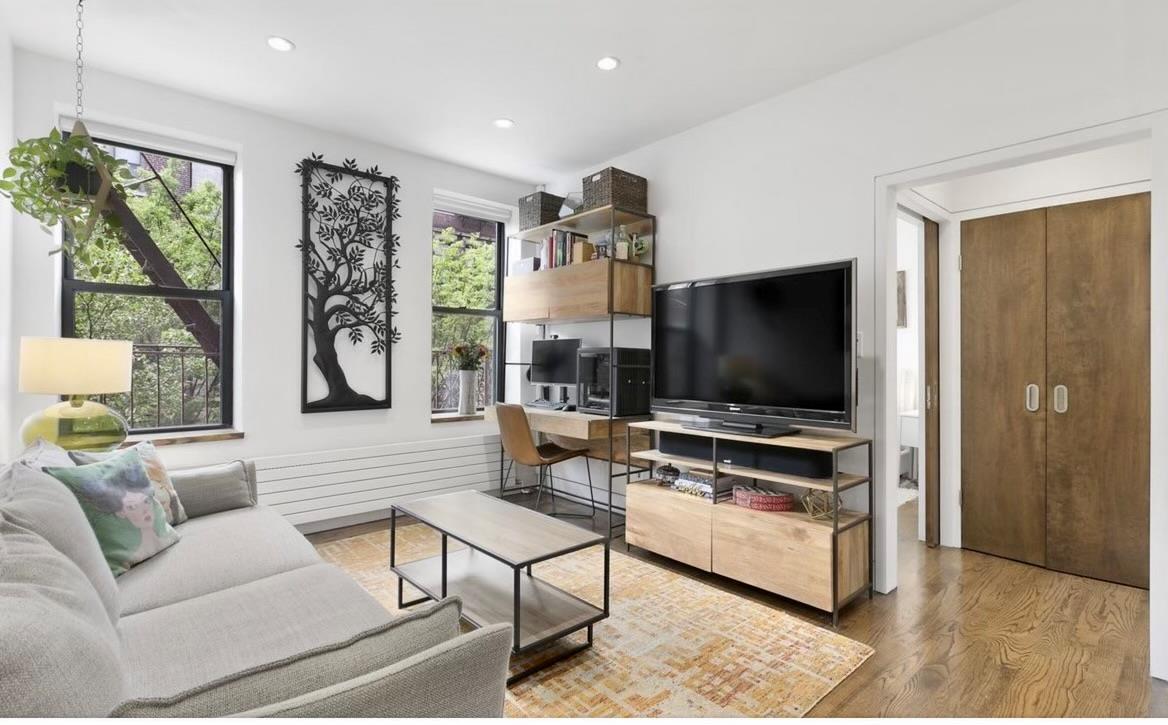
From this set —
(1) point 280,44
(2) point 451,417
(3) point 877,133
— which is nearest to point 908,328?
(3) point 877,133

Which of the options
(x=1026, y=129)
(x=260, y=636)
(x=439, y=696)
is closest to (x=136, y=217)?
(x=260, y=636)

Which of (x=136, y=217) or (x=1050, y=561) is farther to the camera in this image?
(x=136, y=217)

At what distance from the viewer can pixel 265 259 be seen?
3.51 meters

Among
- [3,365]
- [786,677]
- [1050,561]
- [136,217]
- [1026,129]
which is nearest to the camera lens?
[786,677]

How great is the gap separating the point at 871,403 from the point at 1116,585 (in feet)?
4.93

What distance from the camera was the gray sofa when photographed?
0.72 meters

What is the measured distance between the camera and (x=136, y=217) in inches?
129

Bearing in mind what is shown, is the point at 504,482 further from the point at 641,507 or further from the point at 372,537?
the point at 641,507

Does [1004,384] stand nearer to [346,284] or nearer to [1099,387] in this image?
[1099,387]

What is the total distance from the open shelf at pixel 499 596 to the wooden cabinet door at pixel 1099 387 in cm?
261

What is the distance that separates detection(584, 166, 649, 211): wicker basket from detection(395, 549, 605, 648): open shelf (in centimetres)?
235

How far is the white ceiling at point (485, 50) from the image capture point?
8.04 feet

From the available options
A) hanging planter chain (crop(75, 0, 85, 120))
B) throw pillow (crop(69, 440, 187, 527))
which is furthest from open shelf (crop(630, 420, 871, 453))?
hanging planter chain (crop(75, 0, 85, 120))

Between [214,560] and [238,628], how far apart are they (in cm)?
55
